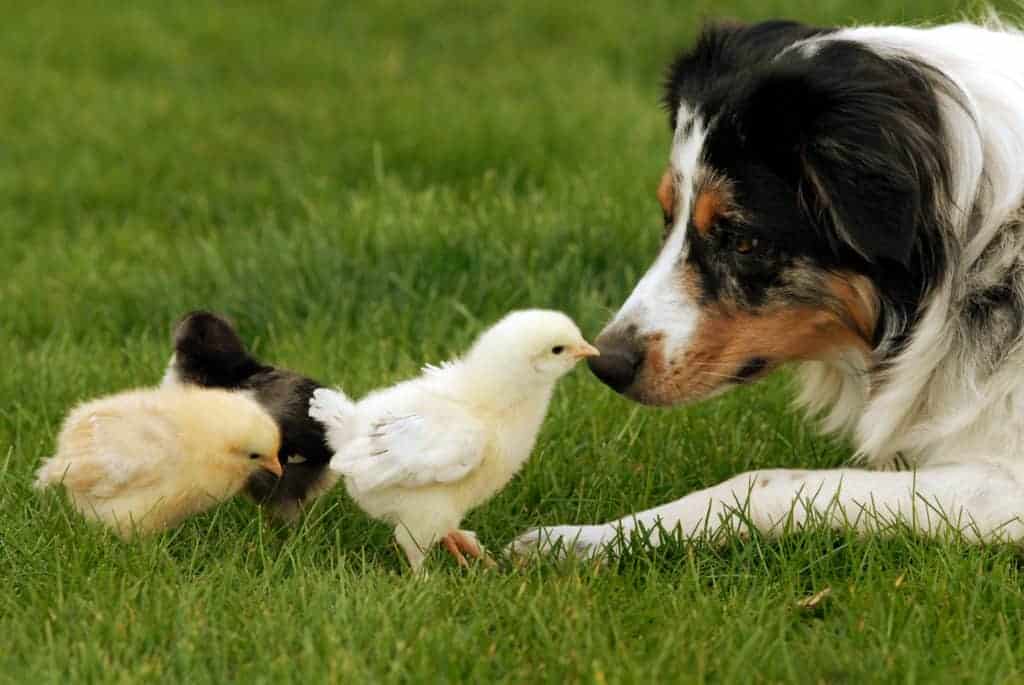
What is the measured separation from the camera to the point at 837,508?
12.9 ft

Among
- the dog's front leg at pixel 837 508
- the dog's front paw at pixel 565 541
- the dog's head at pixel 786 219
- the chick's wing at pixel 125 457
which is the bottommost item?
the dog's front paw at pixel 565 541

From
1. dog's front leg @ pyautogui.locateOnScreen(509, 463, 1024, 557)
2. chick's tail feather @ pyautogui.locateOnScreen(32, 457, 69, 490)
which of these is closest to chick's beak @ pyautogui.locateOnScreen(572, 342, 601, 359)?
dog's front leg @ pyautogui.locateOnScreen(509, 463, 1024, 557)

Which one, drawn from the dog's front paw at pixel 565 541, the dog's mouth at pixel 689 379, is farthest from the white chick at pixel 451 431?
the dog's mouth at pixel 689 379

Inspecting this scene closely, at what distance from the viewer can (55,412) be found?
5.00 metres

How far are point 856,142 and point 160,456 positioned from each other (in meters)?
1.94

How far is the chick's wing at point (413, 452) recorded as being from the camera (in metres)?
3.73

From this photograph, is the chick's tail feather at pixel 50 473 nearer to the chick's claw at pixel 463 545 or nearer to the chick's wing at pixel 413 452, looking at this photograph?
the chick's wing at pixel 413 452

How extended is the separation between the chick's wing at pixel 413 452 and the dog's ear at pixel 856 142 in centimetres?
106

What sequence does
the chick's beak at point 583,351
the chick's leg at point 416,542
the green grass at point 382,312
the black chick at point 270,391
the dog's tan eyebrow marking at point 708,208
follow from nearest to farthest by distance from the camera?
the green grass at point 382,312
the chick's leg at point 416,542
the chick's beak at point 583,351
the dog's tan eyebrow marking at point 708,208
the black chick at point 270,391

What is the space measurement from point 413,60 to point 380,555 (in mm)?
6407

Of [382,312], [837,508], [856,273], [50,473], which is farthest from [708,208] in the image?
[382,312]

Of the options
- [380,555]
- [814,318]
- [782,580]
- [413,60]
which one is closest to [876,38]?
[814,318]

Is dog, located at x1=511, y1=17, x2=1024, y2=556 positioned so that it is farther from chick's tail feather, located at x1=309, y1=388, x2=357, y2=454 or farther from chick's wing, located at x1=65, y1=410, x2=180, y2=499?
chick's wing, located at x1=65, y1=410, x2=180, y2=499

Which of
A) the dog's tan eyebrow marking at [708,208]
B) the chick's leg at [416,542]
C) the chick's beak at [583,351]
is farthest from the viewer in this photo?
the dog's tan eyebrow marking at [708,208]
